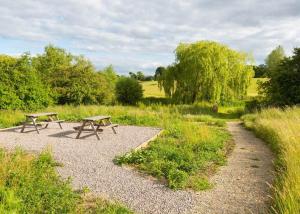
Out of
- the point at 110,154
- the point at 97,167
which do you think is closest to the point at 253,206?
the point at 97,167

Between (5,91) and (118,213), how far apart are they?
13739 mm

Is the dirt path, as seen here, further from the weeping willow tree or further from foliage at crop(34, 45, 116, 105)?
foliage at crop(34, 45, 116, 105)

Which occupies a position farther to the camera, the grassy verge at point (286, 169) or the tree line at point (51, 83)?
the tree line at point (51, 83)

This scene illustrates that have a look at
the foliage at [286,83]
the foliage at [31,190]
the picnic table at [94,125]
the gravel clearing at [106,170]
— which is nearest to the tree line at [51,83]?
the gravel clearing at [106,170]

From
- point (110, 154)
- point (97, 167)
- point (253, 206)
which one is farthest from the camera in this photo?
point (110, 154)

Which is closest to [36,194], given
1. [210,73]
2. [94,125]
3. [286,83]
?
[94,125]

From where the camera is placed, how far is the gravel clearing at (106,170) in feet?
16.7

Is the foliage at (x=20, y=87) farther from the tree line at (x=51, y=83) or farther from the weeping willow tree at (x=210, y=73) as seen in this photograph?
the weeping willow tree at (x=210, y=73)

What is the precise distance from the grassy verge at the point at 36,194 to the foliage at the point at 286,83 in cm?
1925

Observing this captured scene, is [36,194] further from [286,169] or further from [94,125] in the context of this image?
[94,125]

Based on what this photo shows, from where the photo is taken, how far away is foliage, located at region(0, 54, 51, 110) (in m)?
16.3

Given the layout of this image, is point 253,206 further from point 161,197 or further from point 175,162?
point 175,162

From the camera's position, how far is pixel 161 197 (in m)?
5.26

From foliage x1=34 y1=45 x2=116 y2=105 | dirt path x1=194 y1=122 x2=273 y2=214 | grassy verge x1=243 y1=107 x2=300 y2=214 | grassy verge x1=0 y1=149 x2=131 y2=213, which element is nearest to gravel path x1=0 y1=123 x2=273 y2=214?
dirt path x1=194 y1=122 x2=273 y2=214
